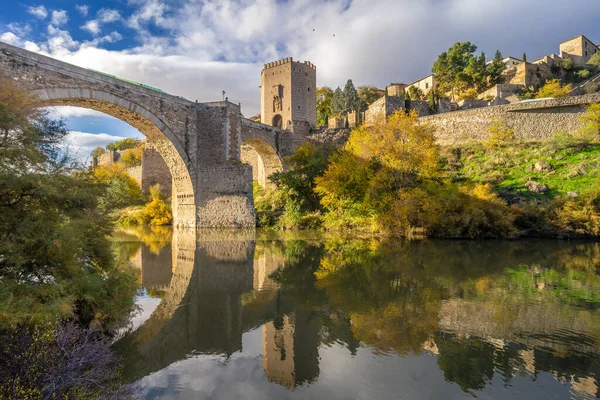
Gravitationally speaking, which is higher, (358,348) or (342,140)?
(342,140)

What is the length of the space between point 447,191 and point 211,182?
12.7m

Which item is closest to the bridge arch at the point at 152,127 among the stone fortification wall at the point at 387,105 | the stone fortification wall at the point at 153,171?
the stone fortification wall at the point at 153,171

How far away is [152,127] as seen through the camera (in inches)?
709

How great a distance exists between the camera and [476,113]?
2484cm

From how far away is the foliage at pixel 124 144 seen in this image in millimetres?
55938

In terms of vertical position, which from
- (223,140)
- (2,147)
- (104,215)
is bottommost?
(104,215)

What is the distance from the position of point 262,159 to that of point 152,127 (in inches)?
552

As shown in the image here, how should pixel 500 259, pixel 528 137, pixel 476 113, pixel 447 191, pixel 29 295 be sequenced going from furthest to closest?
pixel 476 113
pixel 528 137
pixel 447 191
pixel 500 259
pixel 29 295

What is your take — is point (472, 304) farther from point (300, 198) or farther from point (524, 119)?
point (524, 119)

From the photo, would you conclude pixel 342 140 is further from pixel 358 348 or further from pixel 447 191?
pixel 358 348

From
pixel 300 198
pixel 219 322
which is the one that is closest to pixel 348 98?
pixel 300 198

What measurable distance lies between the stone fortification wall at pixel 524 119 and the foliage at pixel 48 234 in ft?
83.6

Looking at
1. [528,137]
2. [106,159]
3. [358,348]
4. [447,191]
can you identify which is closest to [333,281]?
[358,348]

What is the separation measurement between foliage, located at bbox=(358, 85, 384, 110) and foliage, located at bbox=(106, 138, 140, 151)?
35.7 metres
